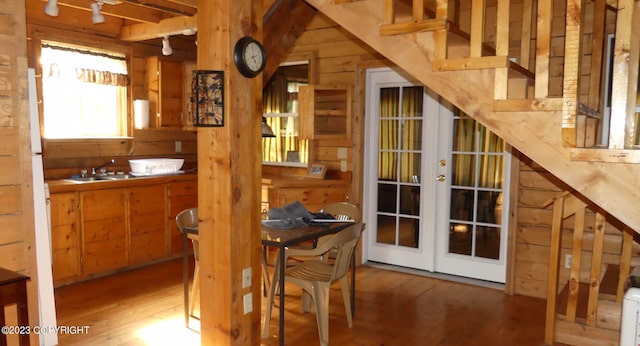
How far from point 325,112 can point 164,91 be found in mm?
1886

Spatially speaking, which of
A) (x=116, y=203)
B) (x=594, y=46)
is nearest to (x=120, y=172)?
(x=116, y=203)

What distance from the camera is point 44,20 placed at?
4.68 m

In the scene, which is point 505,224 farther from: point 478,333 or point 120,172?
point 120,172

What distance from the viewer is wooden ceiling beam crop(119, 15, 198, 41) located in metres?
4.85

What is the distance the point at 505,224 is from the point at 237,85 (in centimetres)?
292

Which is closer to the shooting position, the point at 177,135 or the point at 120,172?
the point at 120,172

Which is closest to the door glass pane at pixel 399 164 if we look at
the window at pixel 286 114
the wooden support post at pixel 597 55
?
the window at pixel 286 114

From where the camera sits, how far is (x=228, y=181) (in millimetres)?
2754

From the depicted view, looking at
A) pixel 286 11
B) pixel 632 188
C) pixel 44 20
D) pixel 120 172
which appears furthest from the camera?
pixel 120 172

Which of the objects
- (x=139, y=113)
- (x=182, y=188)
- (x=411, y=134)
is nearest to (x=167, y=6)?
(x=139, y=113)

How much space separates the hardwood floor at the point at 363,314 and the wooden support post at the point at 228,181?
2.11 ft

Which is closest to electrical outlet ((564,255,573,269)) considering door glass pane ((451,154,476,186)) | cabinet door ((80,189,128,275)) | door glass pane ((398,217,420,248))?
door glass pane ((451,154,476,186))

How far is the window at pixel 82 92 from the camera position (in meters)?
4.83

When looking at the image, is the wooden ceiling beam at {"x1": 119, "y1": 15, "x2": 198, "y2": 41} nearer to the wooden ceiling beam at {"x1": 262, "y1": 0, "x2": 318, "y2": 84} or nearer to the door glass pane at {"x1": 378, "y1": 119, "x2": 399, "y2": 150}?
the wooden ceiling beam at {"x1": 262, "y1": 0, "x2": 318, "y2": 84}
